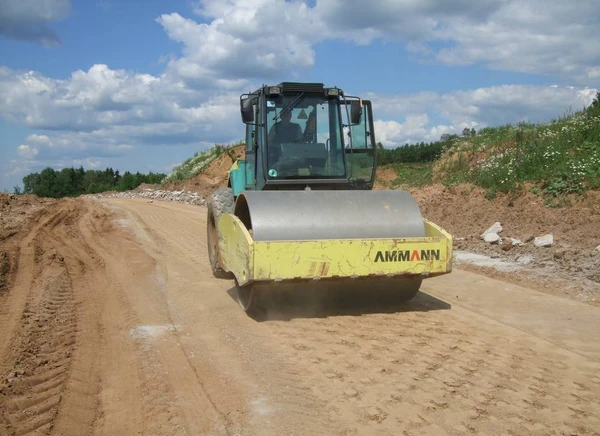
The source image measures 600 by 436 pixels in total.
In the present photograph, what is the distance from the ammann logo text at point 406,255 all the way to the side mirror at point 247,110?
2.87 metres

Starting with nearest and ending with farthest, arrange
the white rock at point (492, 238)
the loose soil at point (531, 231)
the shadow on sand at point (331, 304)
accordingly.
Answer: the shadow on sand at point (331, 304) < the loose soil at point (531, 231) < the white rock at point (492, 238)

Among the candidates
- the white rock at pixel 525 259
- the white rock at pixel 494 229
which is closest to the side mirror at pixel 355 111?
the white rock at pixel 525 259

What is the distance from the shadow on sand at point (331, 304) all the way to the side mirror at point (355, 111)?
7.90 feet

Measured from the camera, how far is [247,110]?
810 cm

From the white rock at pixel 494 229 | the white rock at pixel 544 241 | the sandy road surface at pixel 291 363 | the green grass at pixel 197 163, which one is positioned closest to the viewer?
the sandy road surface at pixel 291 363

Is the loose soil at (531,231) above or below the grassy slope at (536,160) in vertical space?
below

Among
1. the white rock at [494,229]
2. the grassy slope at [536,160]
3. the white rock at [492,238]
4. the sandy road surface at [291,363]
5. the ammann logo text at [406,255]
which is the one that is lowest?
the sandy road surface at [291,363]

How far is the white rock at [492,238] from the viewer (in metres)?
11.6

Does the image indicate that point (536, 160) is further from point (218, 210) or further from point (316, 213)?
point (316, 213)

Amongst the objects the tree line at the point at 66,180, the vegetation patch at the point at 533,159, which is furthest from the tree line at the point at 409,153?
the tree line at the point at 66,180

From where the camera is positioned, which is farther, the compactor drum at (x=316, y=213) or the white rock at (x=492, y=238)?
the white rock at (x=492, y=238)

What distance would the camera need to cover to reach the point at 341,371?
5051 mm

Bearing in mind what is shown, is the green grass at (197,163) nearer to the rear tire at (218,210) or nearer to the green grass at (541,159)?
the green grass at (541,159)

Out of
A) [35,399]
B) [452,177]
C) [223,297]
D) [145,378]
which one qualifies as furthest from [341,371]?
[452,177]
